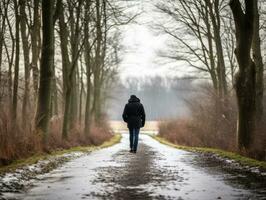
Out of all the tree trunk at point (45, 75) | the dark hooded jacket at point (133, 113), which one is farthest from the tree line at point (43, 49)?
the dark hooded jacket at point (133, 113)

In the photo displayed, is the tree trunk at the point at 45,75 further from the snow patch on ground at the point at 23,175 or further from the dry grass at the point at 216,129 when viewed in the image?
the dry grass at the point at 216,129

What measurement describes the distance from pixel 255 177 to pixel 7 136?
7116 millimetres

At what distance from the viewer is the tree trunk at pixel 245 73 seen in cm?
1557

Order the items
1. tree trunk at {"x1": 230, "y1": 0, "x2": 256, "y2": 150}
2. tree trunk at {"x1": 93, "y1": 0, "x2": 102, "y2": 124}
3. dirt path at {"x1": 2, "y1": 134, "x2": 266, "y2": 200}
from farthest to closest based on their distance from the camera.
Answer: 1. tree trunk at {"x1": 93, "y1": 0, "x2": 102, "y2": 124}
2. tree trunk at {"x1": 230, "y1": 0, "x2": 256, "y2": 150}
3. dirt path at {"x1": 2, "y1": 134, "x2": 266, "y2": 200}

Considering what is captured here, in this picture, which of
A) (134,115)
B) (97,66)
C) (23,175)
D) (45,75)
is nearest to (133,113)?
(134,115)

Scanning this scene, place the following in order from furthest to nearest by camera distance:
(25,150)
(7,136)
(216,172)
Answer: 1. (25,150)
2. (7,136)
3. (216,172)

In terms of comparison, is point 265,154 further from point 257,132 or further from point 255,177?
point 255,177

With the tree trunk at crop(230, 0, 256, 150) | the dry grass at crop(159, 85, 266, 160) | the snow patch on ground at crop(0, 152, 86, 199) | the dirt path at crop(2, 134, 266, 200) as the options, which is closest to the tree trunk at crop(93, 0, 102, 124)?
the tree trunk at crop(230, 0, 256, 150)

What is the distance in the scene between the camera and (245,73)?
622 inches

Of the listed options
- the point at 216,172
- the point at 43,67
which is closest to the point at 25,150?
the point at 43,67

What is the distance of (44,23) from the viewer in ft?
56.7

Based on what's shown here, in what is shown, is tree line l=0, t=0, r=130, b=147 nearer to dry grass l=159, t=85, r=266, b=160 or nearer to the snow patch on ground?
the snow patch on ground

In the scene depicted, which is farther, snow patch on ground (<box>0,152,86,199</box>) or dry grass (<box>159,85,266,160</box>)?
dry grass (<box>159,85,266,160</box>)

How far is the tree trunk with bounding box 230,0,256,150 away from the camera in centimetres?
1557
